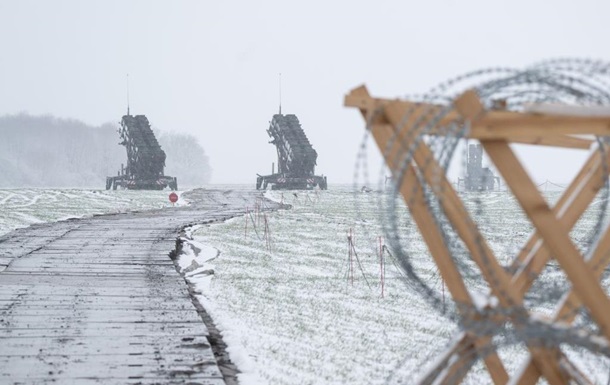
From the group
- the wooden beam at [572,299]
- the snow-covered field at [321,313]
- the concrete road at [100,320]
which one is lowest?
the snow-covered field at [321,313]

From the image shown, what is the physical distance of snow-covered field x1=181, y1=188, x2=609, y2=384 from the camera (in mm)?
8352

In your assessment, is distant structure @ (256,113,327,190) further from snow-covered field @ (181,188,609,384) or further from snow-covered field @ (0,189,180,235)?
snow-covered field @ (181,188,609,384)

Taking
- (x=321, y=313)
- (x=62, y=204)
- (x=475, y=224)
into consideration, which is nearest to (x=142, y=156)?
(x=62, y=204)

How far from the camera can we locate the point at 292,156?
6775cm

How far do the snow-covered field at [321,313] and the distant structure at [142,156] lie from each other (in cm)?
4478

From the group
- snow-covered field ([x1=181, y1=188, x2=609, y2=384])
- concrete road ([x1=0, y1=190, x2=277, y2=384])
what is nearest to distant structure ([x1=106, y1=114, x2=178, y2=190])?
snow-covered field ([x1=181, y1=188, x2=609, y2=384])

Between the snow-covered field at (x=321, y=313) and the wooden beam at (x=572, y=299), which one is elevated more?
the wooden beam at (x=572, y=299)

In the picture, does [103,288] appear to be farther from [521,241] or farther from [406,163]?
[521,241]

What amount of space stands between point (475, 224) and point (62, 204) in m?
44.8

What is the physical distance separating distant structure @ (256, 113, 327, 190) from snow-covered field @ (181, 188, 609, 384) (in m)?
42.8

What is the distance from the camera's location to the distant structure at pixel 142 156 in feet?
222

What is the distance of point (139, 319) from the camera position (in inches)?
402

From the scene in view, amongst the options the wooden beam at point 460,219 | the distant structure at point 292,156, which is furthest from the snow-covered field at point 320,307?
the distant structure at point 292,156

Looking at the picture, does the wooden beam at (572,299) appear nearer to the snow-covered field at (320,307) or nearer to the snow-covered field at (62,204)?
the snow-covered field at (320,307)
